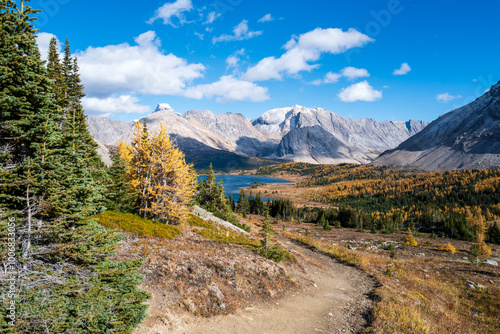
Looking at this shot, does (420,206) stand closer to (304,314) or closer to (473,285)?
(473,285)

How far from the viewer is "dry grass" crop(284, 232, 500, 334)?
14.8 m

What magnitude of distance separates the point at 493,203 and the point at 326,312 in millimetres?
169374

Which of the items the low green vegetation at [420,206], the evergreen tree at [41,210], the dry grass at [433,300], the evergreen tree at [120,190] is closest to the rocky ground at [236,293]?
the dry grass at [433,300]

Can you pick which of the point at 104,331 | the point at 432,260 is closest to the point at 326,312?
the point at 104,331

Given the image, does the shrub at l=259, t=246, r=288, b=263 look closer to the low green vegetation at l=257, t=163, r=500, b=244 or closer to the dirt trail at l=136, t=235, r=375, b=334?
the dirt trail at l=136, t=235, r=375, b=334

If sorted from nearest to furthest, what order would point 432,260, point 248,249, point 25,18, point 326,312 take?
1. point 25,18
2. point 326,312
3. point 248,249
4. point 432,260

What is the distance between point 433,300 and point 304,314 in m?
13.4

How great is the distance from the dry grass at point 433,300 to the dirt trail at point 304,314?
57.3 inches

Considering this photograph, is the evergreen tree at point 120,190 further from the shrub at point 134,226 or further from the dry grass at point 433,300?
the dry grass at point 433,300

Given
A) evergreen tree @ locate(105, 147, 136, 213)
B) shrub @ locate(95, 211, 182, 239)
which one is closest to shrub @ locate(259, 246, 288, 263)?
shrub @ locate(95, 211, 182, 239)

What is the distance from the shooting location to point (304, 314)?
15945 millimetres

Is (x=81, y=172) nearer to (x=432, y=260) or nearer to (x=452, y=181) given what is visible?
(x=432, y=260)

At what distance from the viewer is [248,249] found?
2617 centimetres

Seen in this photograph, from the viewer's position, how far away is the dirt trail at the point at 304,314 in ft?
43.2
